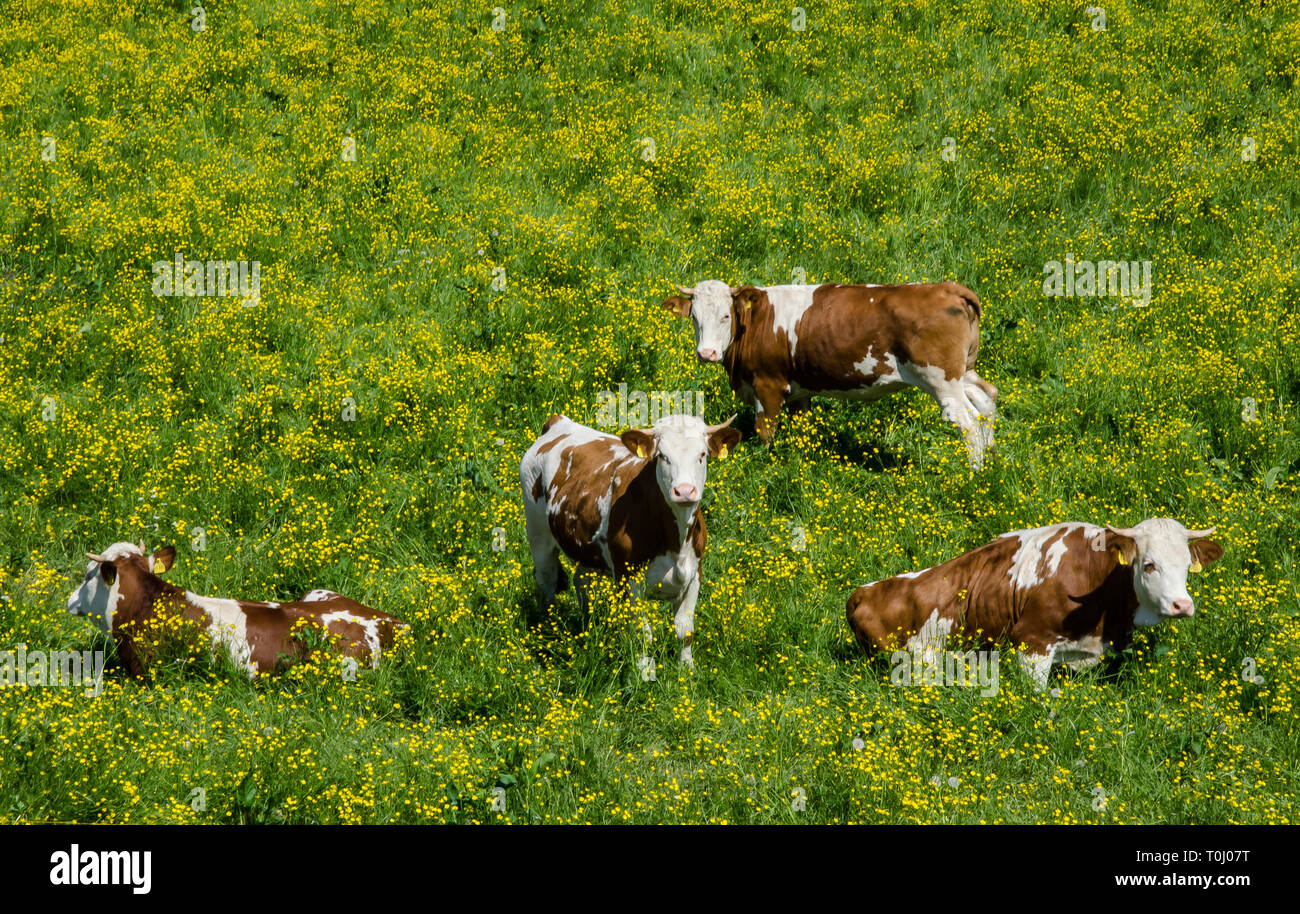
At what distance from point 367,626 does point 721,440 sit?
2.84m

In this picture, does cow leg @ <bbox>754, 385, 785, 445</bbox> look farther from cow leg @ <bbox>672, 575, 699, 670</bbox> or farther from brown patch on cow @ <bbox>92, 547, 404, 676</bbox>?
brown patch on cow @ <bbox>92, 547, 404, 676</bbox>

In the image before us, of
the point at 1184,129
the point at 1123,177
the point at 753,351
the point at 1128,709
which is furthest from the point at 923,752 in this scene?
the point at 1184,129

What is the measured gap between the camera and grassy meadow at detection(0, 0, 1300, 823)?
22.2 ft

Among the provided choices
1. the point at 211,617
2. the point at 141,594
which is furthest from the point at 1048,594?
the point at 141,594

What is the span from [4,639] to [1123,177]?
1337 cm

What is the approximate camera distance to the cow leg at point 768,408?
1055 cm

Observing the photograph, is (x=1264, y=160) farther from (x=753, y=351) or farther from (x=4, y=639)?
(x=4, y=639)

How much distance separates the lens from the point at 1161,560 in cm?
688

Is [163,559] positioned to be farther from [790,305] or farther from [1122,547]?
[1122,547]

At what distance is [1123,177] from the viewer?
46.8ft

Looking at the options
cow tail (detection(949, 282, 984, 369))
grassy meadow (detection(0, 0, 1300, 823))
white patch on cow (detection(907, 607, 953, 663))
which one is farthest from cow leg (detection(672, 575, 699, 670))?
cow tail (detection(949, 282, 984, 369))

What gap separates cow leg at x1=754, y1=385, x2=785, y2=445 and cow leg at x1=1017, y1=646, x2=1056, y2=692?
12.5ft

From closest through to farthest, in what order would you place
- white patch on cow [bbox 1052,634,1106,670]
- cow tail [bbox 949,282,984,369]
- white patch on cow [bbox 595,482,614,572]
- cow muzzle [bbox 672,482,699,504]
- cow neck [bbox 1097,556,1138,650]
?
cow muzzle [bbox 672,482,699,504] → cow neck [bbox 1097,556,1138,650] → white patch on cow [bbox 1052,634,1106,670] → white patch on cow [bbox 595,482,614,572] → cow tail [bbox 949,282,984,369]

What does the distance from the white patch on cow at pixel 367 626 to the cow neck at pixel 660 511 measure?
2.09 metres
